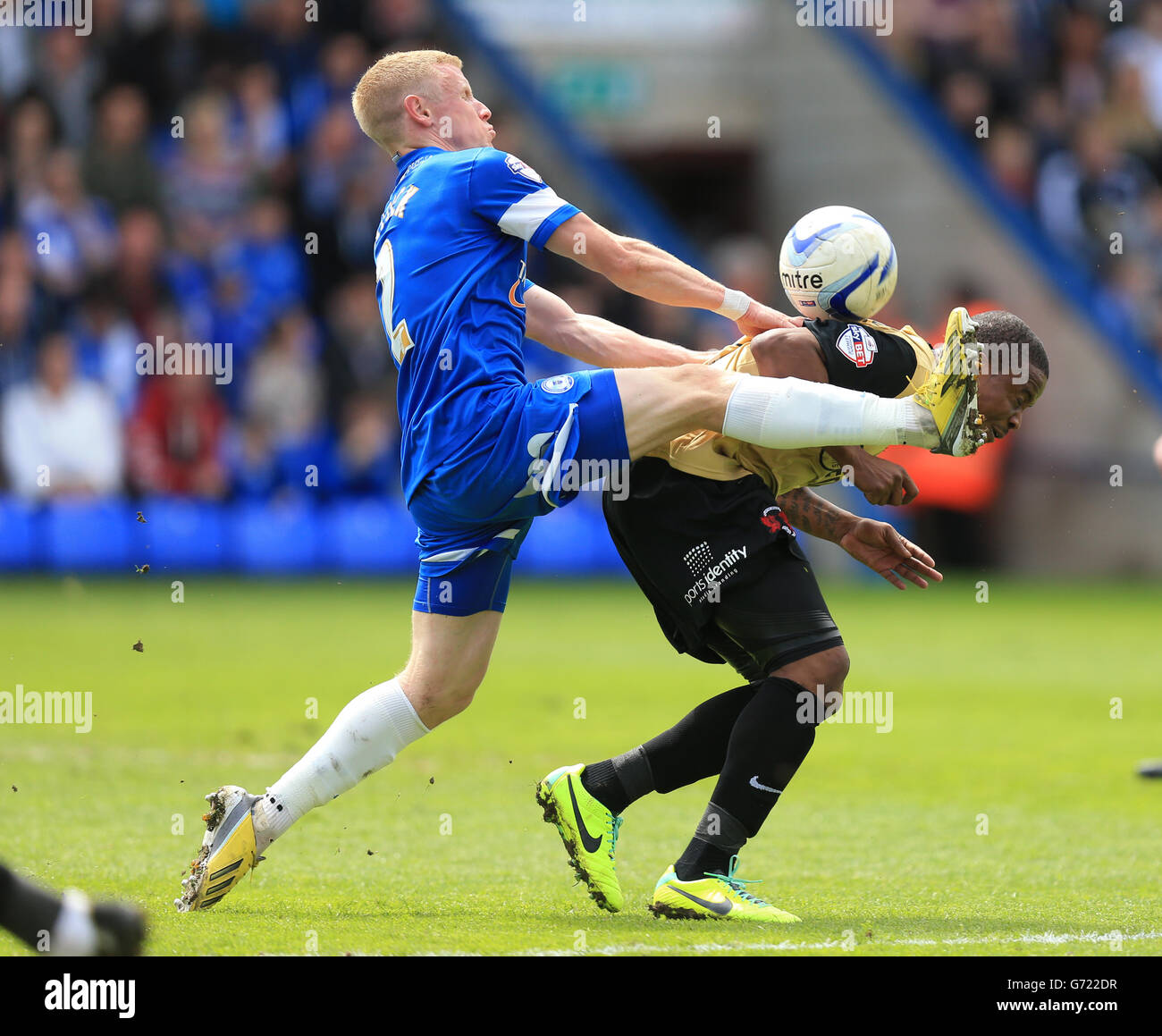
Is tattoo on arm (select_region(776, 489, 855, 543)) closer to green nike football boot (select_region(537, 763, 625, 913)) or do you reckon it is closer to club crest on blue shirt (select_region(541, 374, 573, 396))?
club crest on blue shirt (select_region(541, 374, 573, 396))

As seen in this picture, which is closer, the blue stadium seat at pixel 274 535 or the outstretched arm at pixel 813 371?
→ the outstretched arm at pixel 813 371

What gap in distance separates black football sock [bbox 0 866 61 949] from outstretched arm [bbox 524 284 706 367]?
257cm

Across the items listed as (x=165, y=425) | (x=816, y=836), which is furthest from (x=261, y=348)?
(x=816, y=836)

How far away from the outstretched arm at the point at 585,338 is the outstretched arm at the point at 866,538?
0.61 metres

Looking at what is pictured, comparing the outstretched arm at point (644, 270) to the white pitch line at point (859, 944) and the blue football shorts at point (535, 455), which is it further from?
the white pitch line at point (859, 944)

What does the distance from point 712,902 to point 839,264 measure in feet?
6.40

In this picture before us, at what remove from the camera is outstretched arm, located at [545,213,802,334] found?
4949mm

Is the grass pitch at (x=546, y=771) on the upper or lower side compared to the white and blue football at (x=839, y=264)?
lower

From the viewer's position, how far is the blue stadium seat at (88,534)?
53.3ft

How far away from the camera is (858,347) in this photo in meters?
5.08
